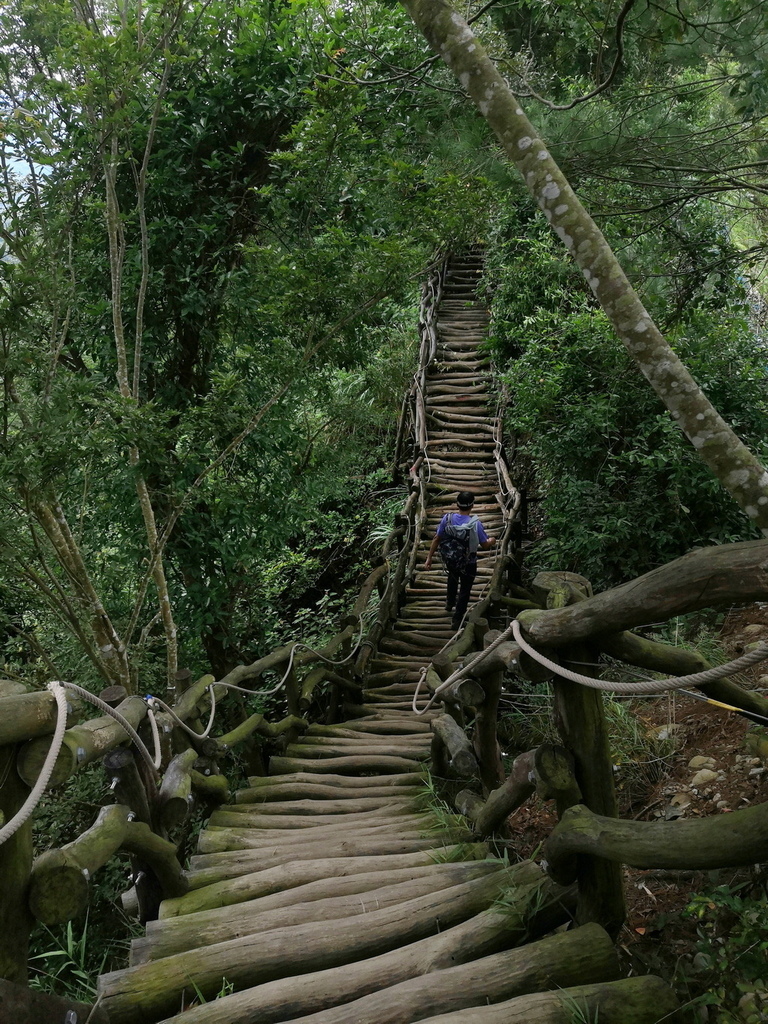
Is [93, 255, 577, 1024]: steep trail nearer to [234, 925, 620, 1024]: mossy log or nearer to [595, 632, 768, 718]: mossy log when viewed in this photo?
[234, 925, 620, 1024]: mossy log

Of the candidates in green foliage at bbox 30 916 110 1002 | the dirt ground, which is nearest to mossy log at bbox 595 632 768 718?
the dirt ground

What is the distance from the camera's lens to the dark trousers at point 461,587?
7207 millimetres

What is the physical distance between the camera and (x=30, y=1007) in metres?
1.51

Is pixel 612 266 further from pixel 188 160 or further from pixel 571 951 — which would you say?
pixel 188 160

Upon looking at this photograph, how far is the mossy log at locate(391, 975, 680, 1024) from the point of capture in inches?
70.1

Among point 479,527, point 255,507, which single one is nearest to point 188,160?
point 255,507

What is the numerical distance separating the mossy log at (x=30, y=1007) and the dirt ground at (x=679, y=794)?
165 cm

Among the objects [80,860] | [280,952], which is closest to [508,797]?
[280,952]

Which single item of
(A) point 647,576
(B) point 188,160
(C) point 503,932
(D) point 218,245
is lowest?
(C) point 503,932

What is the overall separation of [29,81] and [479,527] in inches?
199

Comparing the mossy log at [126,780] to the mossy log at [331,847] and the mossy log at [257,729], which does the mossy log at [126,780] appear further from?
the mossy log at [257,729]

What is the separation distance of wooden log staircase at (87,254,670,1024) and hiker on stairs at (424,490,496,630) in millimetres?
2699

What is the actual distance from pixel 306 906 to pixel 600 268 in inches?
111

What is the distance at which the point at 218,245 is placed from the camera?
602 cm
